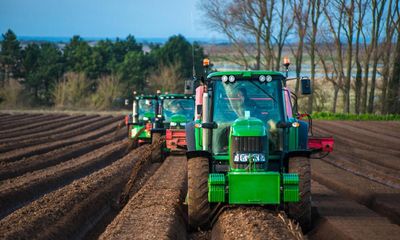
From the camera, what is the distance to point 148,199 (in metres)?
13.1

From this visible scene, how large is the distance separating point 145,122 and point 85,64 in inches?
1879

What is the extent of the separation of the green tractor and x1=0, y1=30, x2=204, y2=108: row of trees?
41.3m

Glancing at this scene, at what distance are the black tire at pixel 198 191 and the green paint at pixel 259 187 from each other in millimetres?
556

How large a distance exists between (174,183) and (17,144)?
11.8 meters

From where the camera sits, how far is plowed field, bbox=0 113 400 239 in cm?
1012

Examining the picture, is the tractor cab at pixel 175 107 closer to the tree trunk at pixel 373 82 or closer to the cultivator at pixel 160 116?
the cultivator at pixel 160 116

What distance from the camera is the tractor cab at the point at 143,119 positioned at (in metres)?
25.7

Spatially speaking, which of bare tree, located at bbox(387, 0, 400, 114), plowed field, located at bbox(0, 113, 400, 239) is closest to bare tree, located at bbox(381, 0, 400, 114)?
bare tree, located at bbox(387, 0, 400, 114)

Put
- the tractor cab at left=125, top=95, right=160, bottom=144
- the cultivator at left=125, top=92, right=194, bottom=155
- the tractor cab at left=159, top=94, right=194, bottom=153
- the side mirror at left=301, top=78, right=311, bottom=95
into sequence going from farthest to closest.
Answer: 1. the tractor cab at left=125, top=95, right=160, bottom=144
2. the tractor cab at left=159, top=94, right=194, bottom=153
3. the cultivator at left=125, top=92, right=194, bottom=155
4. the side mirror at left=301, top=78, right=311, bottom=95

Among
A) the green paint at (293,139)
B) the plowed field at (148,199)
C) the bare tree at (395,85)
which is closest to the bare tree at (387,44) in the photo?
the bare tree at (395,85)

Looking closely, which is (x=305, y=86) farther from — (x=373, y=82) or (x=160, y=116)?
(x=373, y=82)

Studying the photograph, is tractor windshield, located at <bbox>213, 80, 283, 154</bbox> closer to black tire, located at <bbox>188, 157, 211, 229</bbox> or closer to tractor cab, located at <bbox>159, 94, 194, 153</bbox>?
black tire, located at <bbox>188, 157, 211, 229</bbox>

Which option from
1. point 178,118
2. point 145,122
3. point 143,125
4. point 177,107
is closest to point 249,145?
point 178,118

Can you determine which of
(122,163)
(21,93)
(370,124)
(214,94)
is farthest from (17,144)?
(21,93)
